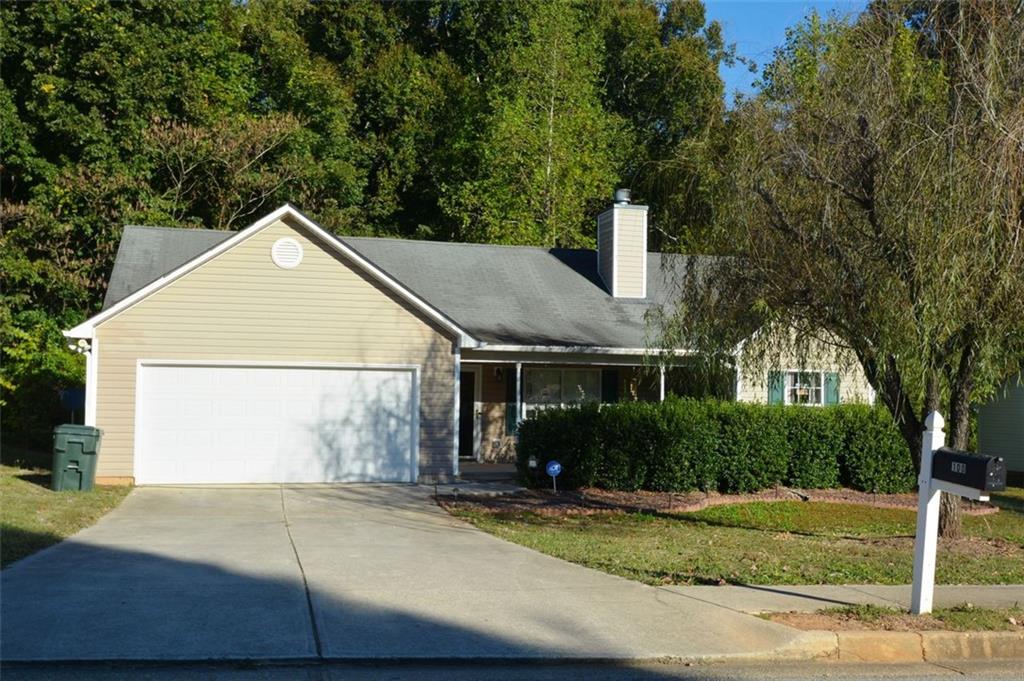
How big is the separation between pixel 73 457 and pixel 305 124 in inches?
729

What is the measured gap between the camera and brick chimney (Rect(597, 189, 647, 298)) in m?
Result: 23.3

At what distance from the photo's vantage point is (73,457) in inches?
629

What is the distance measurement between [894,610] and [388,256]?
16.0m

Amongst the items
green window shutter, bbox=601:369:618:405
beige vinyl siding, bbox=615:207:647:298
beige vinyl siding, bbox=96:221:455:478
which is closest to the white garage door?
beige vinyl siding, bbox=96:221:455:478

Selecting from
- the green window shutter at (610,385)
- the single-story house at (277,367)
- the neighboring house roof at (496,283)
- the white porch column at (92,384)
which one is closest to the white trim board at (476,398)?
the neighboring house roof at (496,283)

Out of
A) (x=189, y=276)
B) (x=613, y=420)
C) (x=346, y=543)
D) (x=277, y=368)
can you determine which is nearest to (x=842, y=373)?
(x=613, y=420)

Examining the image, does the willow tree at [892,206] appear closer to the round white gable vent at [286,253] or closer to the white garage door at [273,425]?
the white garage door at [273,425]

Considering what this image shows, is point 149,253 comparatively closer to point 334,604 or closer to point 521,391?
point 521,391

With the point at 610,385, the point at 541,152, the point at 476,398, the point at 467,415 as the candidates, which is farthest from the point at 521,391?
the point at 541,152

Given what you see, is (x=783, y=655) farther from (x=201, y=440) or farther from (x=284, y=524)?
(x=201, y=440)

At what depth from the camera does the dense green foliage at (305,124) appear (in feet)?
90.8

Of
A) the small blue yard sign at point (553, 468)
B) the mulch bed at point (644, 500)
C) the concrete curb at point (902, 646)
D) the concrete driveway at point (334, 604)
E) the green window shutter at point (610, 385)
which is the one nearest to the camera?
the concrete driveway at point (334, 604)

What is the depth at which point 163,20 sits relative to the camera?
29812 mm

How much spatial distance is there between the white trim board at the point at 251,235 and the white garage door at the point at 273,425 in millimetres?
1052
